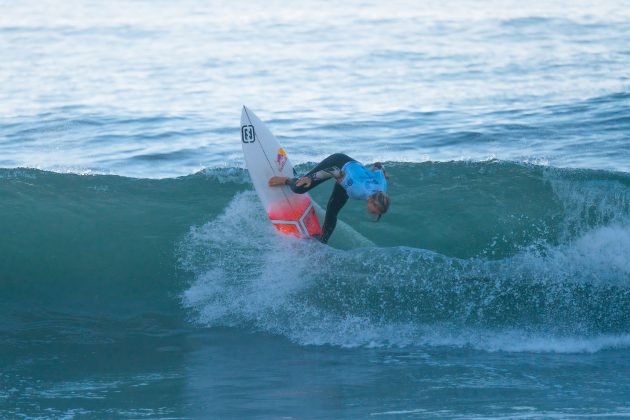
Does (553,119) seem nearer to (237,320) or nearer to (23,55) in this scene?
(237,320)

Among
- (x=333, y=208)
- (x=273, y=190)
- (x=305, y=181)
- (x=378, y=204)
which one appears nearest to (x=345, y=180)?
(x=305, y=181)

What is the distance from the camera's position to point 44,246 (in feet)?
31.8

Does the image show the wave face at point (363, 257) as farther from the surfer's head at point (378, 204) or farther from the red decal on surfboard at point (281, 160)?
the surfer's head at point (378, 204)

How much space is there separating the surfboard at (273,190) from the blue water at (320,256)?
0.20 m

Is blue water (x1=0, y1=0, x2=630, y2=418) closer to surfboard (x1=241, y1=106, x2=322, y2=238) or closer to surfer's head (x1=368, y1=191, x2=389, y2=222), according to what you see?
surfboard (x1=241, y1=106, x2=322, y2=238)

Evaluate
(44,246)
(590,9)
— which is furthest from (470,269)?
(590,9)

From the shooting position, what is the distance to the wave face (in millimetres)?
8094

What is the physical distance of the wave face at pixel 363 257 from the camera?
26.6ft

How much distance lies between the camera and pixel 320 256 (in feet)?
28.1

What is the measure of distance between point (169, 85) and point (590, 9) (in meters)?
14.9

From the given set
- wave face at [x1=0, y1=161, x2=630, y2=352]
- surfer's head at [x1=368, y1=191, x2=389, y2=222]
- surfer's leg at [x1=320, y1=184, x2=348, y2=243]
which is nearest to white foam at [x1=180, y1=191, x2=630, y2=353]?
wave face at [x1=0, y1=161, x2=630, y2=352]

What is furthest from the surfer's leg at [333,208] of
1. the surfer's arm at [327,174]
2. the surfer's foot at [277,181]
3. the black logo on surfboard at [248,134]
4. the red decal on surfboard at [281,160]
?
the black logo on surfboard at [248,134]

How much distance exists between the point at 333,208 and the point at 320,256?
0.48 m

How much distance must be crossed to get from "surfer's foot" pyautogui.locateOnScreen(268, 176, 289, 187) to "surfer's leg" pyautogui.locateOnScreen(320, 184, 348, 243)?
49 cm
